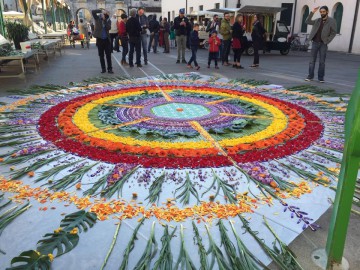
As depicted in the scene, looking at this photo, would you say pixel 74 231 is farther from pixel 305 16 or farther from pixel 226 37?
pixel 305 16

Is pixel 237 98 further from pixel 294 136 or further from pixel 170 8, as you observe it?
pixel 170 8

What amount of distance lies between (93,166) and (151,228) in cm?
119

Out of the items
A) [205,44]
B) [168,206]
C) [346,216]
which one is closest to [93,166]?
[168,206]

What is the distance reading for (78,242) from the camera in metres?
2.10

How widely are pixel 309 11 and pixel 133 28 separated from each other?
49.0 feet

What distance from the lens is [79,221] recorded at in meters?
2.27

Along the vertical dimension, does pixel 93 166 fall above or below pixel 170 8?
below

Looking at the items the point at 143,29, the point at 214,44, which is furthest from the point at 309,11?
the point at 214,44

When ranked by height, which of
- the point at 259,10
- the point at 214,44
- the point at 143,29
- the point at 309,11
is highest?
the point at 309,11

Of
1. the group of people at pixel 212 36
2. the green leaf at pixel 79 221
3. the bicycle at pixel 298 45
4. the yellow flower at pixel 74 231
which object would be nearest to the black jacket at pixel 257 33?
the group of people at pixel 212 36

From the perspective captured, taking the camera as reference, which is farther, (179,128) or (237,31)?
(237,31)

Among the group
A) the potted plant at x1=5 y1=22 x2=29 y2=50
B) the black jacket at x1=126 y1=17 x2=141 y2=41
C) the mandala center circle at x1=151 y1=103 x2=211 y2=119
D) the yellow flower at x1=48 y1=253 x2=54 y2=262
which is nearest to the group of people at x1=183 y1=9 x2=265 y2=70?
the black jacket at x1=126 y1=17 x2=141 y2=41

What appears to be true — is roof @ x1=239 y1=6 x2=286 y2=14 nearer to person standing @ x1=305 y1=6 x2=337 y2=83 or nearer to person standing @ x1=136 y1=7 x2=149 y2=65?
person standing @ x1=136 y1=7 x2=149 y2=65

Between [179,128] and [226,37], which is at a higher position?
[226,37]
